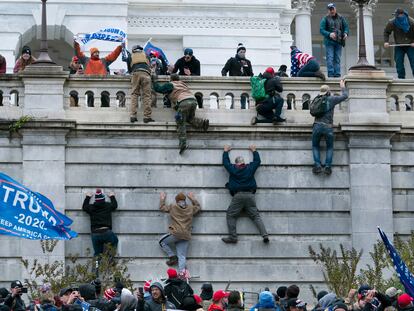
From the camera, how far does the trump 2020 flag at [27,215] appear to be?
38.9 metres

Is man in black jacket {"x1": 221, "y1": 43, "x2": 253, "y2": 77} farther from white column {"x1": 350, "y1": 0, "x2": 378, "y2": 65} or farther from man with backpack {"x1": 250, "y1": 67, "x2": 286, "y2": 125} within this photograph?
white column {"x1": 350, "y1": 0, "x2": 378, "y2": 65}

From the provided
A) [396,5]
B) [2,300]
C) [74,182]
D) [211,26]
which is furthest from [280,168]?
[396,5]

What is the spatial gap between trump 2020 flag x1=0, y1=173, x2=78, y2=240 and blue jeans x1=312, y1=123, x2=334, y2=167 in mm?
7308

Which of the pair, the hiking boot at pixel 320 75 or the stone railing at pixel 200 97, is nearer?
the stone railing at pixel 200 97

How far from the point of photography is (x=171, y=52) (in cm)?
6075

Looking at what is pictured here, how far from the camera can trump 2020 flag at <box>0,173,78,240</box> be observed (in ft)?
128

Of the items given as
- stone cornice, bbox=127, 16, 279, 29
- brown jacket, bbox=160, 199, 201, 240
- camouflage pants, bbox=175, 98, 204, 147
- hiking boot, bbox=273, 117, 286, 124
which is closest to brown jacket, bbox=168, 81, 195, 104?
camouflage pants, bbox=175, 98, 204, 147

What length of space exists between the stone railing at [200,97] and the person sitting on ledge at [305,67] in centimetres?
58

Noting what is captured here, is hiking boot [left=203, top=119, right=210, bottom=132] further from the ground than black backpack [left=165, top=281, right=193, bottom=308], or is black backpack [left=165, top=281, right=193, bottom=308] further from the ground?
hiking boot [left=203, top=119, right=210, bottom=132]

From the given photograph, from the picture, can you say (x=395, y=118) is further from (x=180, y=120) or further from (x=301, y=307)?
(x=301, y=307)

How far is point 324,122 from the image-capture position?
45.0 m

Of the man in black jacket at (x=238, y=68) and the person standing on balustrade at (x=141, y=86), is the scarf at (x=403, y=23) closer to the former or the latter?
the man in black jacket at (x=238, y=68)

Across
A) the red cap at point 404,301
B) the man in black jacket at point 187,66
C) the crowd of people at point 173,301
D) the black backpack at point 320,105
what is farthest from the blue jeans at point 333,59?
the red cap at point 404,301

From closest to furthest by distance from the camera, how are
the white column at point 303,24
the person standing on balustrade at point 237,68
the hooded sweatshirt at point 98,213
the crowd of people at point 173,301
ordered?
the crowd of people at point 173,301 < the hooded sweatshirt at point 98,213 < the person standing on balustrade at point 237,68 < the white column at point 303,24
